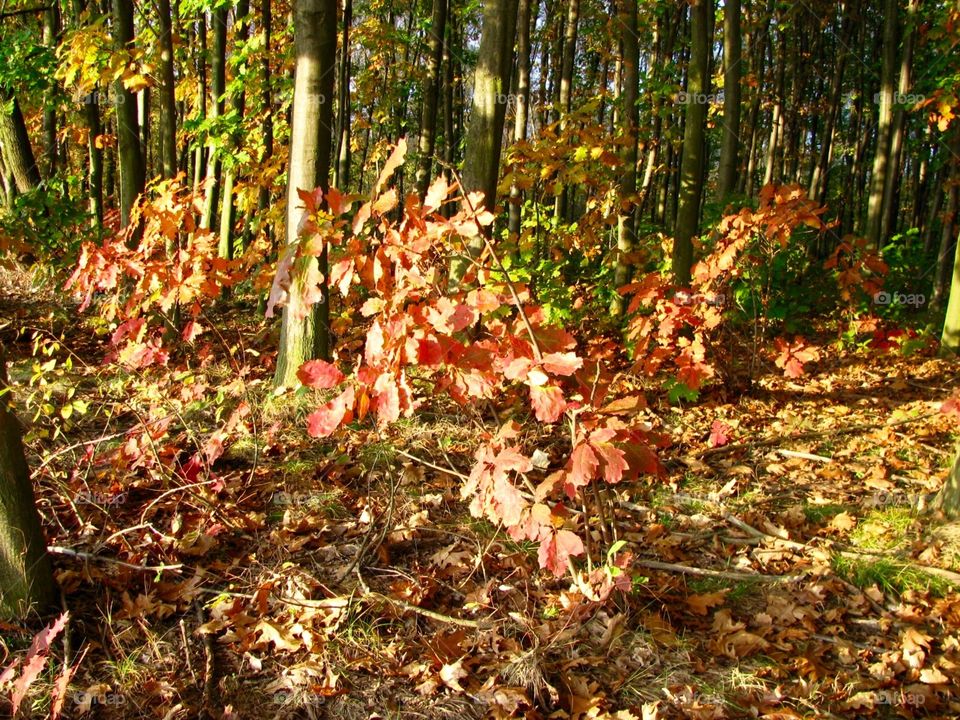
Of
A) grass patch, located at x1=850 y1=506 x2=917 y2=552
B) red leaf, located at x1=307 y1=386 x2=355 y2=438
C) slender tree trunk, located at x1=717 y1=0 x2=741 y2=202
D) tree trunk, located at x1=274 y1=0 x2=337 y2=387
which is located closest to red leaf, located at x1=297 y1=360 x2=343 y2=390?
red leaf, located at x1=307 y1=386 x2=355 y2=438

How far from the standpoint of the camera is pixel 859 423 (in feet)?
16.8

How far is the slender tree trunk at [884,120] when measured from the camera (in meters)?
9.29

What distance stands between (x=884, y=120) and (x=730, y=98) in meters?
2.94

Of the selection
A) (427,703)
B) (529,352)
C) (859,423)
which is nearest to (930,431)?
(859,423)

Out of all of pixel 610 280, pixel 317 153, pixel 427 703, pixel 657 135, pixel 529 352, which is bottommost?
pixel 427 703

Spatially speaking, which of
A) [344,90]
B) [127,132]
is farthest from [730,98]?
[127,132]

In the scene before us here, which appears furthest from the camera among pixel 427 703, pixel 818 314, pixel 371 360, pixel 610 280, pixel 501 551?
pixel 818 314

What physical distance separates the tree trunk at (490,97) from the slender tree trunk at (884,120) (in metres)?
6.94

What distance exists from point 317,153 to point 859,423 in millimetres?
4557

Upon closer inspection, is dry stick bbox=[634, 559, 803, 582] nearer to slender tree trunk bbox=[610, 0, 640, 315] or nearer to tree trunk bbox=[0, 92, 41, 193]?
slender tree trunk bbox=[610, 0, 640, 315]

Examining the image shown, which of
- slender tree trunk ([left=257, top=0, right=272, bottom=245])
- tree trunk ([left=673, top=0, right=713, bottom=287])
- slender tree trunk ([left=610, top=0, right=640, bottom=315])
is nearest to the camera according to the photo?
tree trunk ([left=673, top=0, right=713, bottom=287])

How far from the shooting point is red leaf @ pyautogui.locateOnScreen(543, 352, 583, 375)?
2215 mm

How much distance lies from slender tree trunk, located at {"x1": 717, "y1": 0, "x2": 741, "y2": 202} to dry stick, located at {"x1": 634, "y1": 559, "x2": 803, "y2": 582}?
641 cm

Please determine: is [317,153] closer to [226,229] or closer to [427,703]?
[427,703]
